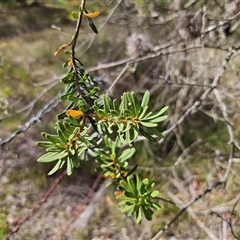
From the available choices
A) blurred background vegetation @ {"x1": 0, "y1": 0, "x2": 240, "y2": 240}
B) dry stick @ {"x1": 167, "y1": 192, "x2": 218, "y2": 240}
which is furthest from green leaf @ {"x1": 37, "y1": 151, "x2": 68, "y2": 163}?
dry stick @ {"x1": 167, "y1": 192, "x2": 218, "y2": 240}

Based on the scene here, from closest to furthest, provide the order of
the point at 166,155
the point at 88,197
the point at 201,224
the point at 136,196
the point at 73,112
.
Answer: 1. the point at 73,112
2. the point at 136,196
3. the point at 201,224
4. the point at 88,197
5. the point at 166,155

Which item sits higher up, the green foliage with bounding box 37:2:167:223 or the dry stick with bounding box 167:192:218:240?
the green foliage with bounding box 37:2:167:223

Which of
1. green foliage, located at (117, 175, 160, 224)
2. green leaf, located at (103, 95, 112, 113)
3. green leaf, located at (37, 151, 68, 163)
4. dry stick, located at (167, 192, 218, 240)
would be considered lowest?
dry stick, located at (167, 192, 218, 240)

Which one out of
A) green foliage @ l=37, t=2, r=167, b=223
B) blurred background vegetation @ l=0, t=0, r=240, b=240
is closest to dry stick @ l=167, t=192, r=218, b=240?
blurred background vegetation @ l=0, t=0, r=240, b=240

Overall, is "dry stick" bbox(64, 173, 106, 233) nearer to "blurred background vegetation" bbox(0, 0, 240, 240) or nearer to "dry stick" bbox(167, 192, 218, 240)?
"blurred background vegetation" bbox(0, 0, 240, 240)

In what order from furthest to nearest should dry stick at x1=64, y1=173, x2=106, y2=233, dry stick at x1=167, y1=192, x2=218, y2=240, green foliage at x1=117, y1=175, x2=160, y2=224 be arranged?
dry stick at x1=64, y1=173, x2=106, y2=233 < dry stick at x1=167, y1=192, x2=218, y2=240 < green foliage at x1=117, y1=175, x2=160, y2=224

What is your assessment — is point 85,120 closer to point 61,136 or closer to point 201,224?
point 61,136

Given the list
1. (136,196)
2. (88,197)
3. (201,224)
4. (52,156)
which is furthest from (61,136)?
(88,197)

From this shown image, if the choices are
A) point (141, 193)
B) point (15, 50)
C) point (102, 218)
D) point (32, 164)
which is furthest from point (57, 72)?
point (141, 193)

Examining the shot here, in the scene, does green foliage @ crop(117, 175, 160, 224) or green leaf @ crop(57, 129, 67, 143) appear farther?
green foliage @ crop(117, 175, 160, 224)

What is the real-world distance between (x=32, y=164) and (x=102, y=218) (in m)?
0.44

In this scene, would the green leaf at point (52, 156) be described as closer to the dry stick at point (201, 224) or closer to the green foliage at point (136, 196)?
the green foliage at point (136, 196)

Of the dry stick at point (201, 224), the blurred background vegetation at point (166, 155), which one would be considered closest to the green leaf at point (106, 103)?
the blurred background vegetation at point (166, 155)

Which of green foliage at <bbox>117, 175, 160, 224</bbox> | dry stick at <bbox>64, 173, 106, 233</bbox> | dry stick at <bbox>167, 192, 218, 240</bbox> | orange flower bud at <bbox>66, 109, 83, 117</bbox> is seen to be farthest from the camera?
dry stick at <bbox>64, 173, 106, 233</bbox>
